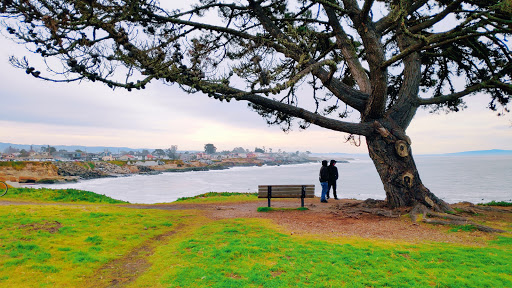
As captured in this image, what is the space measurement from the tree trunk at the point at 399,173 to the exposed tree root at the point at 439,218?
438mm

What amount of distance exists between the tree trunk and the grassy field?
2788 millimetres

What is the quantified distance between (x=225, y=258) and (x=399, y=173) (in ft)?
21.8

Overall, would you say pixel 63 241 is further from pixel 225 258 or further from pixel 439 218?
pixel 439 218

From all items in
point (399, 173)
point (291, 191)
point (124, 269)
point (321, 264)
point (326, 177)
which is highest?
point (399, 173)

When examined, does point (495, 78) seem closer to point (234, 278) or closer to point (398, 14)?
point (398, 14)

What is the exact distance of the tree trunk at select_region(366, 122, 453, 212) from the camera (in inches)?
354

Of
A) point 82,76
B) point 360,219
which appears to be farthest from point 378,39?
point 82,76

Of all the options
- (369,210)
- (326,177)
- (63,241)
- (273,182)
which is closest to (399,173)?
(369,210)

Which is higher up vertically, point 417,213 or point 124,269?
point 417,213

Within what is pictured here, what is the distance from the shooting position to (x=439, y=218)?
802cm

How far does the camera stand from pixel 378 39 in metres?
9.61

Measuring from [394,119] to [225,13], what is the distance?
23.7 ft

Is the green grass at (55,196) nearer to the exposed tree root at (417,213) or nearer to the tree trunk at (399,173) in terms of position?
the exposed tree root at (417,213)

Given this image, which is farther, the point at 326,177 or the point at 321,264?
the point at 326,177
